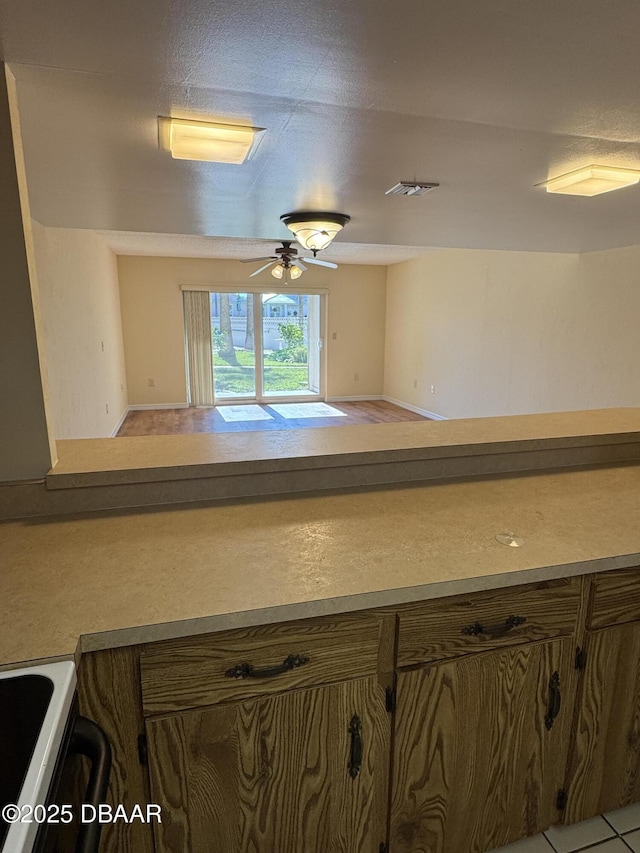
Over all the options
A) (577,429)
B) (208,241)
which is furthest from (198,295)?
(577,429)

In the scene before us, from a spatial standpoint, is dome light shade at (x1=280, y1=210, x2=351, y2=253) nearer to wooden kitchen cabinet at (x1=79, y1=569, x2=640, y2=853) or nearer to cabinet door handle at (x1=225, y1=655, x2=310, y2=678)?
wooden kitchen cabinet at (x1=79, y1=569, x2=640, y2=853)

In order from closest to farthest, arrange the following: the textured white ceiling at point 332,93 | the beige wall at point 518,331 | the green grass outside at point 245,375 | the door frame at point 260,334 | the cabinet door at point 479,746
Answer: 1. the textured white ceiling at point 332,93
2. the cabinet door at point 479,746
3. the beige wall at point 518,331
4. the door frame at point 260,334
5. the green grass outside at point 245,375

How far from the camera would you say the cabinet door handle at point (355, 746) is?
1094 millimetres

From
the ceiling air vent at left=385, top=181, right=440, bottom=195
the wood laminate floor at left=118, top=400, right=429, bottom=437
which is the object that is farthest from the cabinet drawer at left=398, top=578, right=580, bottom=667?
the wood laminate floor at left=118, top=400, right=429, bottom=437

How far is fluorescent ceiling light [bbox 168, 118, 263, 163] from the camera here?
1664 millimetres

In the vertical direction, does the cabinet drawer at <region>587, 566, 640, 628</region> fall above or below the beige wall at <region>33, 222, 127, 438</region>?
below

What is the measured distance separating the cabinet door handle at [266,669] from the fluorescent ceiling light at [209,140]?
1.63 meters

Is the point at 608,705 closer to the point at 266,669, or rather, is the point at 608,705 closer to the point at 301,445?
the point at 266,669

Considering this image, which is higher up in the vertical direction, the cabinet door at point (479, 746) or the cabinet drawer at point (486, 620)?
the cabinet drawer at point (486, 620)

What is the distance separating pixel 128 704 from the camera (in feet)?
3.13

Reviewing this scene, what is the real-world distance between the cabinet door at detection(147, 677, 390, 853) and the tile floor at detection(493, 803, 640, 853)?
567mm

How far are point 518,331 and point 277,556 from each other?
4925mm

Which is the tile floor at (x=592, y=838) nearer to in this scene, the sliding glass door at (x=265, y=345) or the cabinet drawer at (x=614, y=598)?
the cabinet drawer at (x=614, y=598)

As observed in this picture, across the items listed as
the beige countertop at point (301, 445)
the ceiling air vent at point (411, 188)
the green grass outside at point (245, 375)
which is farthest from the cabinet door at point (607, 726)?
the green grass outside at point (245, 375)
